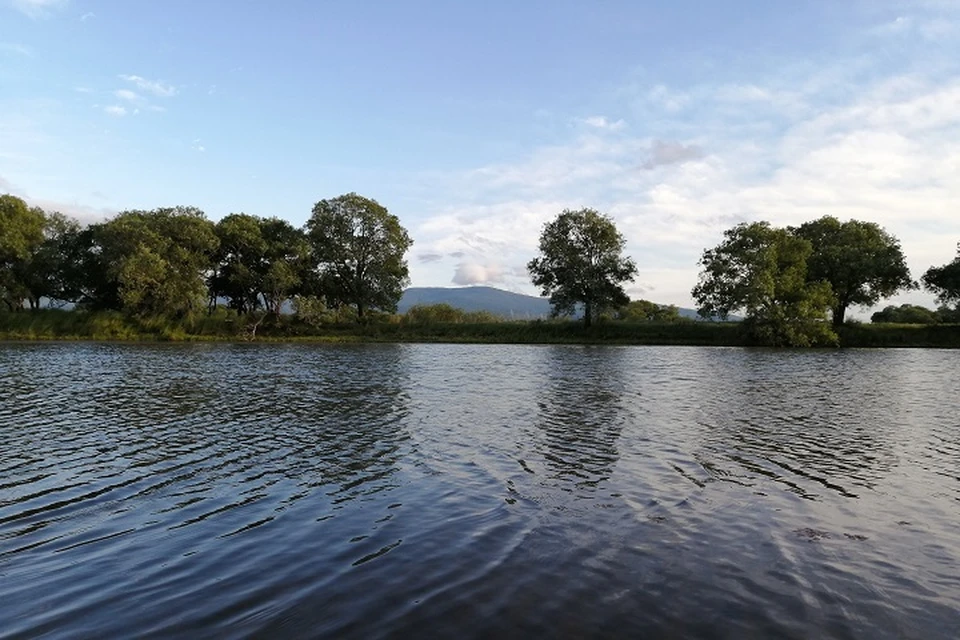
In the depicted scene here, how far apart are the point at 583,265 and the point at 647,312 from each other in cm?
4098

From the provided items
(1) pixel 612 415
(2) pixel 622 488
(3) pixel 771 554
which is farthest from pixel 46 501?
(1) pixel 612 415

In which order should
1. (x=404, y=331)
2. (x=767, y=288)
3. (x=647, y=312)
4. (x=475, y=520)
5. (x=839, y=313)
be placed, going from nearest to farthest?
(x=475, y=520) < (x=767, y=288) < (x=839, y=313) < (x=404, y=331) < (x=647, y=312)

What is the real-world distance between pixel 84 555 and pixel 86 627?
290cm

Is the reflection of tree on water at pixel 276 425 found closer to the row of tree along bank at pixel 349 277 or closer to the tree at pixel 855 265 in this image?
the row of tree along bank at pixel 349 277

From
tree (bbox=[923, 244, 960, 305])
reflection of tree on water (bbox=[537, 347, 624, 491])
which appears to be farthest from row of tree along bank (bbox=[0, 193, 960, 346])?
reflection of tree on water (bbox=[537, 347, 624, 491])

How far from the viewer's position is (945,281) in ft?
289

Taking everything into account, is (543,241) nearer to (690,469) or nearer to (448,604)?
(690,469)

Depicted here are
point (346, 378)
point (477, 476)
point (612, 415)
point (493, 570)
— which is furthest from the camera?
point (346, 378)

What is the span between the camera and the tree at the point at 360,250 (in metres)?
99.1

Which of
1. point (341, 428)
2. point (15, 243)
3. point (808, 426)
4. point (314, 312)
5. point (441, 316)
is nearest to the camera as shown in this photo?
point (341, 428)

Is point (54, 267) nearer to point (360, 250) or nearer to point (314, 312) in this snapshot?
point (314, 312)

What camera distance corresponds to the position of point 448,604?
27.1ft

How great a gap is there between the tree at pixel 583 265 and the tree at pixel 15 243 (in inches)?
3027

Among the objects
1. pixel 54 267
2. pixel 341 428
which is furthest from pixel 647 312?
pixel 341 428
